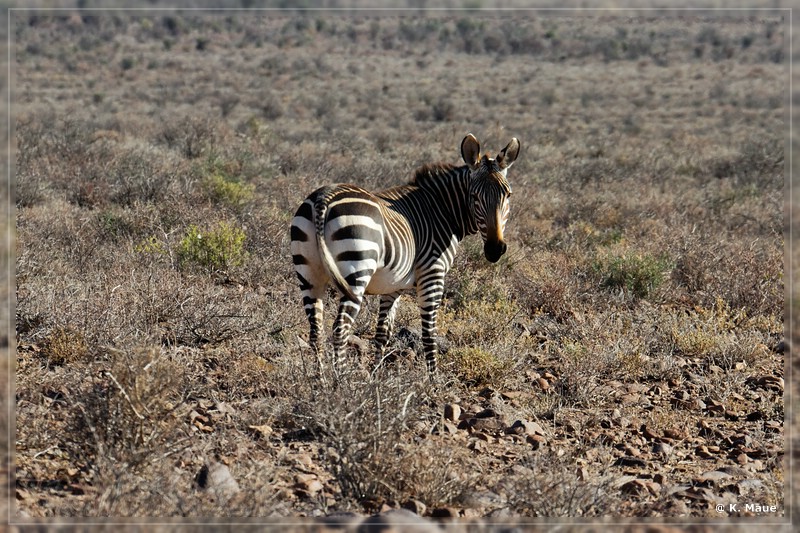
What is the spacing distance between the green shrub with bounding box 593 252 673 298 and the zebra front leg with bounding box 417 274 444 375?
10.2ft

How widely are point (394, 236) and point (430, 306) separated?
2.52 feet

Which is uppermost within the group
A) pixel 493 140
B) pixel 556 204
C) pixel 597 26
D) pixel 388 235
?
pixel 597 26

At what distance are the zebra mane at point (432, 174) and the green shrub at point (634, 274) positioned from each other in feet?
9.60

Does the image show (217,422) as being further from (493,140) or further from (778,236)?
(493,140)

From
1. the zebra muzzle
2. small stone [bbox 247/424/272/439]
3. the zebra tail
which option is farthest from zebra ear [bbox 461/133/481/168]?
small stone [bbox 247/424/272/439]

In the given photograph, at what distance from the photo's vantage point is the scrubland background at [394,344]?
4.13m

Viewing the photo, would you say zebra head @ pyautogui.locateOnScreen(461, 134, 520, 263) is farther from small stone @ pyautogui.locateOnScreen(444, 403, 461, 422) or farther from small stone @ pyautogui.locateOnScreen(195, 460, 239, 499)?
small stone @ pyautogui.locateOnScreen(195, 460, 239, 499)

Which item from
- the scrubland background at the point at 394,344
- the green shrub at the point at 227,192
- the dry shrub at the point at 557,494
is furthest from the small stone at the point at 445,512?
the green shrub at the point at 227,192

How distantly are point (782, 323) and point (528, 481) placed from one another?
5.24 meters

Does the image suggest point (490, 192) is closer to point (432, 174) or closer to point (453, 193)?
point (453, 193)

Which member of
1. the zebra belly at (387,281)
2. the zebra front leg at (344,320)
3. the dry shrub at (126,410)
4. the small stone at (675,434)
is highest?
the zebra belly at (387,281)

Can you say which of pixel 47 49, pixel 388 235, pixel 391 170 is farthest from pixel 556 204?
pixel 47 49

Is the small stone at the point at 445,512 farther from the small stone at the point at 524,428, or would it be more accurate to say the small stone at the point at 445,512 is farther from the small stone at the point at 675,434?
the small stone at the point at 675,434

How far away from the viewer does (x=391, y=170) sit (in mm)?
15195
